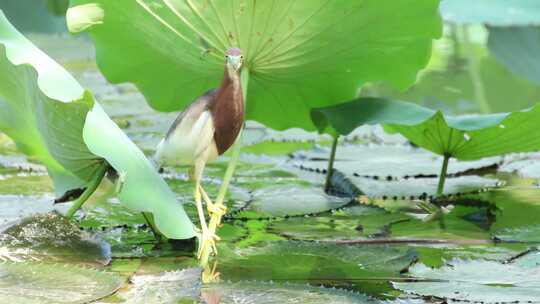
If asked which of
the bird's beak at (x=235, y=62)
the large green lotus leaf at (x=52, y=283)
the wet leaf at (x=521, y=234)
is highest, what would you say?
the bird's beak at (x=235, y=62)

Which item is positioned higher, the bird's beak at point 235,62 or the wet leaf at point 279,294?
the bird's beak at point 235,62

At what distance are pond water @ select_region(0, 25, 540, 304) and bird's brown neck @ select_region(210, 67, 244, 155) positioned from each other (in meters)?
0.18

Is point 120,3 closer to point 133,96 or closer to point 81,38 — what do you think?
point 133,96

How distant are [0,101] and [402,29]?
0.69 m

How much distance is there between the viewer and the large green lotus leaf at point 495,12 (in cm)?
332

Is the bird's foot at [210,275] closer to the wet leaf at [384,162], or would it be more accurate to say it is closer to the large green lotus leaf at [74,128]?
the large green lotus leaf at [74,128]

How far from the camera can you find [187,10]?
5.32 feet

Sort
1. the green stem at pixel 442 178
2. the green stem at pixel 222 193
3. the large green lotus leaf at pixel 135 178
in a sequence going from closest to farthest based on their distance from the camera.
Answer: the large green lotus leaf at pixel 135 178, the green stem at pixel 222 193, the green stem at pixel 442 178

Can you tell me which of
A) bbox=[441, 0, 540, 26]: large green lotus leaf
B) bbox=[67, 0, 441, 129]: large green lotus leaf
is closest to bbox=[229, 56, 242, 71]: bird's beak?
bbox=[67, 0, 441, 129]: large green lotus leaf

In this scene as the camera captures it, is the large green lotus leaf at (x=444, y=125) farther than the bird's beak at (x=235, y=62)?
Yes

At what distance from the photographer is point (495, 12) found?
345cm

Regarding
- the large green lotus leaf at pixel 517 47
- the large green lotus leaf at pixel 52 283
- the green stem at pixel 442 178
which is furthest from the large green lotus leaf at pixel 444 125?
the large green lotus leaf at pixel 517 47

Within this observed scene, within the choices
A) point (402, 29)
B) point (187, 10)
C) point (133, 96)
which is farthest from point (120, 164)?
point (133, 96)

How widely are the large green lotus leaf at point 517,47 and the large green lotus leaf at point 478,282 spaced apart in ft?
6.72
